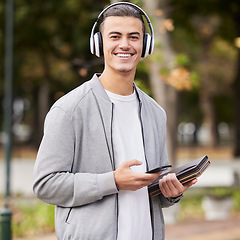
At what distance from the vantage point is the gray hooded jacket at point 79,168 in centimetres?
265

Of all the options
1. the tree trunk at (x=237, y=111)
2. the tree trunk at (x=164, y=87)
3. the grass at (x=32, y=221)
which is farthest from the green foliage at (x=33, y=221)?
the tree trunk at (x=237, y=111)

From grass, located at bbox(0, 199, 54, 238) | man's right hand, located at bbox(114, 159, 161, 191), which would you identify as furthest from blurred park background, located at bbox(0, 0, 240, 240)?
man's right hand, located at bbox(114, 159, 161, 191)

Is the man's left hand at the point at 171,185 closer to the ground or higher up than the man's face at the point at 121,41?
closer to the ground

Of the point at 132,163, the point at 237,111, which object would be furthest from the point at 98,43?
the point at 237,111

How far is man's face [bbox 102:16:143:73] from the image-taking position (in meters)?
2.81

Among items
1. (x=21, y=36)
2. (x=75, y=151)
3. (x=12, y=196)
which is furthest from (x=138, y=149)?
(x=21, y=36)

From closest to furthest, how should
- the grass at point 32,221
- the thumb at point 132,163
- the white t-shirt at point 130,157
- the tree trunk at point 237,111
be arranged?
1. the thumb at point 132,163
2. the white t-shirt at point 130,157
3. the grass at point 32,221
4. the tree trunk at point 237,111

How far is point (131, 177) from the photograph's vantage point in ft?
8.50

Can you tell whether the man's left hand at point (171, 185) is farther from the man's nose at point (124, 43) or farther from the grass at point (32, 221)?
the grass at point (32, 221)

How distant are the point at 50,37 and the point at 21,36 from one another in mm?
1502

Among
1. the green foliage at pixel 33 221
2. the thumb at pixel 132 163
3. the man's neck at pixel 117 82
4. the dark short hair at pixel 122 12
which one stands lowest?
the green foliage at pixel 33 221

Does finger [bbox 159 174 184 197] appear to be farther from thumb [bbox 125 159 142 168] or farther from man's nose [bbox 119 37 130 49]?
man's nose [bbox 119 37 130 49]

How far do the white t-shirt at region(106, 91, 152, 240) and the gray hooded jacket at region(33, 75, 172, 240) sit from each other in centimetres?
4

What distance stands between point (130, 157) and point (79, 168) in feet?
0.79
